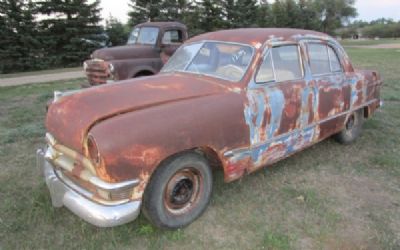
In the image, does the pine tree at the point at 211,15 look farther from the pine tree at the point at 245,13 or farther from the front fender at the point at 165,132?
the front fender at the point at 165,132

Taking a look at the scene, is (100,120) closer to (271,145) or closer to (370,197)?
(271,145)

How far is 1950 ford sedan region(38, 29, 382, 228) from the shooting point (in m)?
2.79

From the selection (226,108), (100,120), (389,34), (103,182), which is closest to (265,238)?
(226,108)

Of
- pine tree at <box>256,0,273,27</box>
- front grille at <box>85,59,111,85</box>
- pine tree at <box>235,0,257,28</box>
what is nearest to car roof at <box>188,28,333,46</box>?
front grille at <box>85,59,111,85</box>

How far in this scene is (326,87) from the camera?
447 centimetres

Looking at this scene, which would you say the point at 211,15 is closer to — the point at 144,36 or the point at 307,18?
the point at 307,18

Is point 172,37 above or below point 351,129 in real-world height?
above

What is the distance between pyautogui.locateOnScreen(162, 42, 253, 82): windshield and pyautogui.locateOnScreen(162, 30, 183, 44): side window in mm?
4800

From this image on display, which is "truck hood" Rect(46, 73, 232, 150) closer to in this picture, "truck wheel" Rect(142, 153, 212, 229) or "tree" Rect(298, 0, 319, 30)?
"truck wheel" Rect(142, 153, 212, 229)

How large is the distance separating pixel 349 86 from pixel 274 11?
36.5 m

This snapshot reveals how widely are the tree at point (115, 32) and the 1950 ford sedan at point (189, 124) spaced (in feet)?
67.3

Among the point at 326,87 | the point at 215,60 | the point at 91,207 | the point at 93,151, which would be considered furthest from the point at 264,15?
the point at 91,207

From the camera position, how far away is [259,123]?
364 cm

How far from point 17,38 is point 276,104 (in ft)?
66.4
